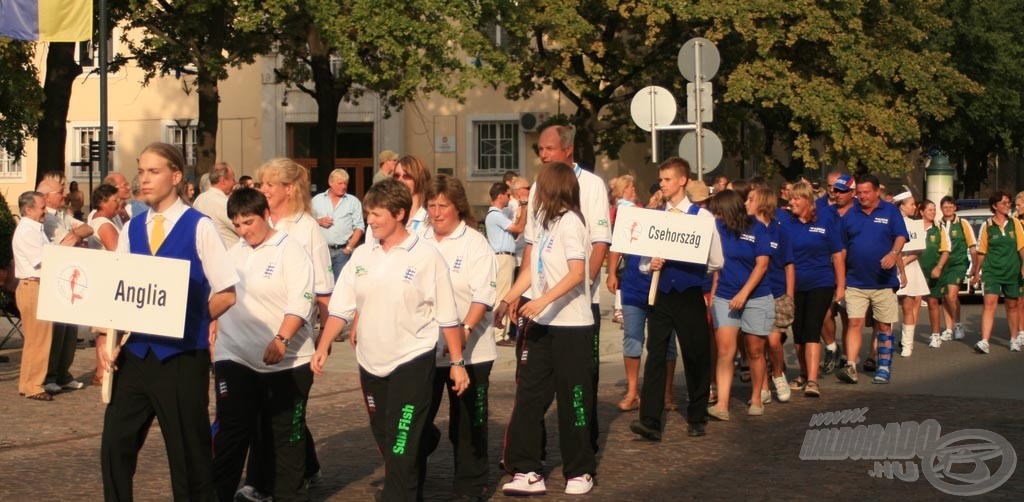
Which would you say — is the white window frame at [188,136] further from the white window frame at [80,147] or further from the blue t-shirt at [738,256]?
the blue t-shirt at [738,256]

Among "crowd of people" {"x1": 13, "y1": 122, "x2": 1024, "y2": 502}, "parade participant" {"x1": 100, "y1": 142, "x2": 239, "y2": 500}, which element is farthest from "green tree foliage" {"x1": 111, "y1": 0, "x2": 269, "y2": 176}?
"parade participant" {"x1": 100, "y1": 142, "x2": 239, "y2": 500}

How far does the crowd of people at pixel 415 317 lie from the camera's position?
654cm

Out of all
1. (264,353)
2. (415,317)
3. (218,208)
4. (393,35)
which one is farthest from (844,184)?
(393,35)

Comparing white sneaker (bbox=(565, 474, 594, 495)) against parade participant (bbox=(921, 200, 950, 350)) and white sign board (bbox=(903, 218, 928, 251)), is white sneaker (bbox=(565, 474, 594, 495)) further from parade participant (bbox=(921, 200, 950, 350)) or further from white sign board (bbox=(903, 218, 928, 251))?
parade participant (bbox=(921, 200, 950, 350))

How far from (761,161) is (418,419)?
35175mm

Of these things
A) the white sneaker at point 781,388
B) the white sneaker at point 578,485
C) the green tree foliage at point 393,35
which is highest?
the green tree foliage at point 393,35

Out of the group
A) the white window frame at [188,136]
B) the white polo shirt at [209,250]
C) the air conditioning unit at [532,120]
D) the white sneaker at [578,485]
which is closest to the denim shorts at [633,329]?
the white sneaker at [578,485]

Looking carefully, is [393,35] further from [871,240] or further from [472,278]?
[472,278]

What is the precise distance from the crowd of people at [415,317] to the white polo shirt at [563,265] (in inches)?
0.4

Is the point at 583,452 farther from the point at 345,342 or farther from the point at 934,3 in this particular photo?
the point at 934,3

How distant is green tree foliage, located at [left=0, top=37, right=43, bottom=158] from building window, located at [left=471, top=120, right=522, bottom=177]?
18.3m

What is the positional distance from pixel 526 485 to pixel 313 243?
5.96 feet

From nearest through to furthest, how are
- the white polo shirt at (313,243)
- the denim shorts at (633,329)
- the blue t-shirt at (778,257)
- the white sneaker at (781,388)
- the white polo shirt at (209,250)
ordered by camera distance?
1. the white polo shirt at (209,250)
2. the white polo shirt at (313,243)
3. the denim shorts at (633,329)
4. the blue t-shirt at (778,257)
5. the white sneaker at (781,388)

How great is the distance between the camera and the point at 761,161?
41.3 meters
